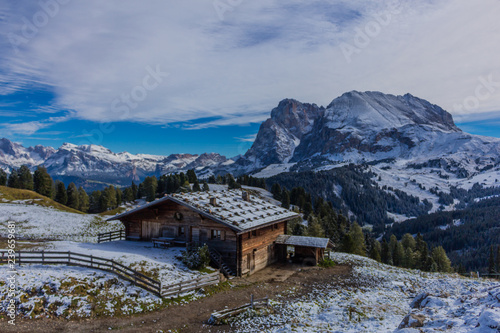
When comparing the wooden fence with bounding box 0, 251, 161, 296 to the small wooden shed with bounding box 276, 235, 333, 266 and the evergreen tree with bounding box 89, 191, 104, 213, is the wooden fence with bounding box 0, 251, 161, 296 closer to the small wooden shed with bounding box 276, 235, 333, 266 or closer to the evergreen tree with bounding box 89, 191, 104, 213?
the small wooden shed with bounding box 276, 235, 333, 266

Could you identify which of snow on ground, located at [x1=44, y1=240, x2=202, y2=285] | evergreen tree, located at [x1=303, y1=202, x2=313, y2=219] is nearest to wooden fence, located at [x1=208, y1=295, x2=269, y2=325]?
snow on ground, located at [x1=44, y1=240, x2=202, y2=285]

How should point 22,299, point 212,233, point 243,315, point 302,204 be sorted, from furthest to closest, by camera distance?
point 302,204 → point 212,233 → point 243,315 → point 22,299

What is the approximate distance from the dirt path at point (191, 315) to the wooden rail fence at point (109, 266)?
1664 mm

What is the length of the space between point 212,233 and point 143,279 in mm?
10362

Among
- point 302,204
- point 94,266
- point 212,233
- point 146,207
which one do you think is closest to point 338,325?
point 212,233

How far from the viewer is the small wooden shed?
1535 inches

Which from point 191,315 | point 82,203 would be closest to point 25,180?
point 82,203

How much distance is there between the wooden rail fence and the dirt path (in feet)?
5.46

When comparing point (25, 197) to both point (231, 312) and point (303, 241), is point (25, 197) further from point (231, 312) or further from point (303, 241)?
point (231, 312)

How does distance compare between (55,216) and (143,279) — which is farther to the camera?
(55,216)

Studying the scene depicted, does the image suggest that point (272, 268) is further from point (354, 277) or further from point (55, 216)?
point (55, 216)

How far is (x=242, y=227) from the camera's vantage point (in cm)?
3145

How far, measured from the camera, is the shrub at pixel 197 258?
2950cm

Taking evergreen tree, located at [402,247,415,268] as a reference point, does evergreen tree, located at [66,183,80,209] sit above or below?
above
